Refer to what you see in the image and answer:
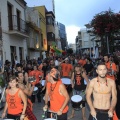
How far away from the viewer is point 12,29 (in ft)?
70.4

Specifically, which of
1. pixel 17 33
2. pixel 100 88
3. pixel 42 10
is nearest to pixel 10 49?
pixel 17 33

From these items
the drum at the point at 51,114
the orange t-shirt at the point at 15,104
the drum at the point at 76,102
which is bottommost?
the drum at the point at 76,102

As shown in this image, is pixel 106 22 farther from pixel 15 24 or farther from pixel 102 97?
pixel 15 24

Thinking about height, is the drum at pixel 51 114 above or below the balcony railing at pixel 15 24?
below

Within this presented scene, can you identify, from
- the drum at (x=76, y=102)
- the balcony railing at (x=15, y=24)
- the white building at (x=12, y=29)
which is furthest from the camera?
the balcony railing at (x=15, y=24)

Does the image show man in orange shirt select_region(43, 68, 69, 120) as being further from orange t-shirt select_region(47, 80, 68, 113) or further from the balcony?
the balcony

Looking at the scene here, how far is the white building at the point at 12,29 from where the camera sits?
66.7 feet

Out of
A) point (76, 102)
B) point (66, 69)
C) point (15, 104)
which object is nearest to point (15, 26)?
point (66, 69)

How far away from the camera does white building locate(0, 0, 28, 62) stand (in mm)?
20344

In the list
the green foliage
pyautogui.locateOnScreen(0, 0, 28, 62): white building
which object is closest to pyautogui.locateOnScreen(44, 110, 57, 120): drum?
the green foliage

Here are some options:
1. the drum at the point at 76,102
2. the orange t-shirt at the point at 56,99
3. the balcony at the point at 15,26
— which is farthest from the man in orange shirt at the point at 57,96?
the balcony at the point at 15,26

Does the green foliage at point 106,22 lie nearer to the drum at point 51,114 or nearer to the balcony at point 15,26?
the balcony at point 15,26

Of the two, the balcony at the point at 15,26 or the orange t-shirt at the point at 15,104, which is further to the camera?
the balcony at the point at 15,26

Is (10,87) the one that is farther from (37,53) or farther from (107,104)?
(37,53)
